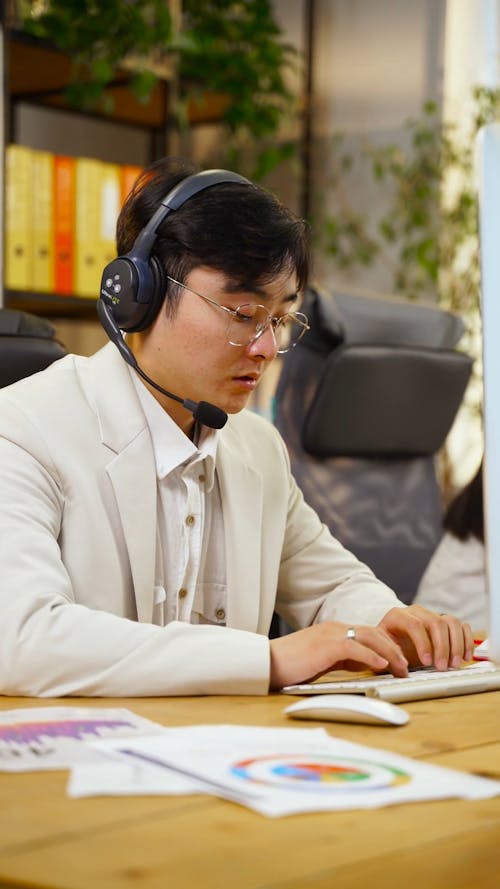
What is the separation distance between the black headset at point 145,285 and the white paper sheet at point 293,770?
597mm

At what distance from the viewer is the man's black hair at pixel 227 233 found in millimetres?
1410

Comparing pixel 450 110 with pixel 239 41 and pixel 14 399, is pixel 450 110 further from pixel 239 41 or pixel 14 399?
pixel 14 399

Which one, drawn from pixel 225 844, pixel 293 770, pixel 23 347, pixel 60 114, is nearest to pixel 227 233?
pixel 23 347

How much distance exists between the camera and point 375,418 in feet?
→ 7.50

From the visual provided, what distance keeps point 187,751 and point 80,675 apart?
0.30 metres

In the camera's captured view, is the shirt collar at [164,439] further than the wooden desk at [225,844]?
Yes

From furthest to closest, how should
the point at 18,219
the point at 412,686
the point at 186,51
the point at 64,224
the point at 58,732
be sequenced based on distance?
1. the point at 186,51
2. the point at 64,224
3. the point at 18,219
4. the point at 412,686
5. the point at 58,732

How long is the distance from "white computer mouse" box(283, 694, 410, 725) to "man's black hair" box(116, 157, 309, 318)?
0.61 m

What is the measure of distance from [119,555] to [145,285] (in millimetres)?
310

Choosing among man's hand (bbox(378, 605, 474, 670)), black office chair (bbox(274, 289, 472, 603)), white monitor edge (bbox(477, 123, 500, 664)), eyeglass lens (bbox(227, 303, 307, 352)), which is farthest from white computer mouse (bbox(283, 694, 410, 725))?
black office chair (bbox(274, 289, 472, 603))

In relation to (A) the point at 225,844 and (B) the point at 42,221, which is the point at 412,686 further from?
(B) the point at 42,221

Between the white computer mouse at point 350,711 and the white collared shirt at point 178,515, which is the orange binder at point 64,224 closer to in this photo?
the white collared shirt at point 178,515

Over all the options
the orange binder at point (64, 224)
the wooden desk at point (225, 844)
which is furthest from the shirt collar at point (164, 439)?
the orange binder at point (64, 224)

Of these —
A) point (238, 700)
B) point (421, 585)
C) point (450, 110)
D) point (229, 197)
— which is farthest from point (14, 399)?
point (450, 110)
